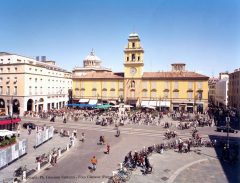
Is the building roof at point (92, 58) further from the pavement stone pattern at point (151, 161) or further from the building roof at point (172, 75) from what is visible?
the pavement stone pattern at point (151, 161)

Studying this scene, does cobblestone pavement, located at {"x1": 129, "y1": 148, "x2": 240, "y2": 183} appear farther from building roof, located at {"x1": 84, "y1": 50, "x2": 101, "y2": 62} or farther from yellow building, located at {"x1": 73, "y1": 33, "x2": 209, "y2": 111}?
building roof, located at {"x1": 84, "y1": 50, "x2": 101, "y2": 62}

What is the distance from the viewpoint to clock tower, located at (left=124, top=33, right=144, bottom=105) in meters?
66.2

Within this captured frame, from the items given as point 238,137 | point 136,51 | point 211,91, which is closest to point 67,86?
point 136,51

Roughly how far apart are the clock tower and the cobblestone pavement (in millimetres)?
40845

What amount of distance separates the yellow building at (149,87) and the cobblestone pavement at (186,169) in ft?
127

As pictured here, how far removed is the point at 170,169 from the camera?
21000 millimetres

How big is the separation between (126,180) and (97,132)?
65.3ft

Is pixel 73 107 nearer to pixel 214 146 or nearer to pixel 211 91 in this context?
pixel 214 146

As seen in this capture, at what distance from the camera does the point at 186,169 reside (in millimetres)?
21062

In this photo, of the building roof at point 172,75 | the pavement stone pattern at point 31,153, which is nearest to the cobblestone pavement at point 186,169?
the pavement stone pattern at point 31,153

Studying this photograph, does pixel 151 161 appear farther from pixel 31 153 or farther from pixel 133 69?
pixel 133 69

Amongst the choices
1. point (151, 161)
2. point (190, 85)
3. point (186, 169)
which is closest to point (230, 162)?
point (186, 169)

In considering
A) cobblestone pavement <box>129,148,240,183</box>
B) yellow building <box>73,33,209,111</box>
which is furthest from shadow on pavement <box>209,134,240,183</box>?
yellow building <box>73,33,209,111</box>

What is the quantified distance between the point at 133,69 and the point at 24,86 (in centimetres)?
2654
